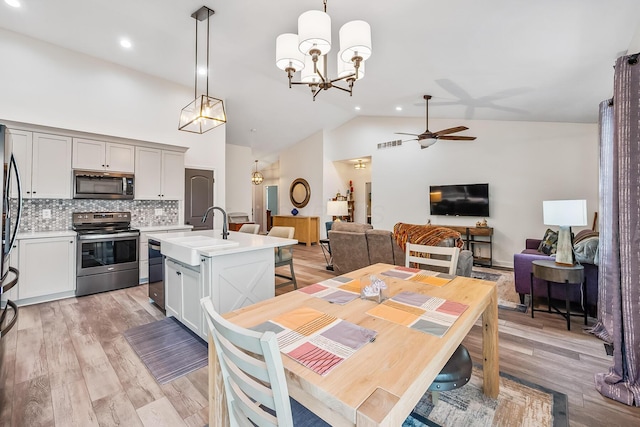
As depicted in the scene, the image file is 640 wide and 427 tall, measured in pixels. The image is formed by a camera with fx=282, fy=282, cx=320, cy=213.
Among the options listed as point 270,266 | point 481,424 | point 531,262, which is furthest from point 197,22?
point 531,262

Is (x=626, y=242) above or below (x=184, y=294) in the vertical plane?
above

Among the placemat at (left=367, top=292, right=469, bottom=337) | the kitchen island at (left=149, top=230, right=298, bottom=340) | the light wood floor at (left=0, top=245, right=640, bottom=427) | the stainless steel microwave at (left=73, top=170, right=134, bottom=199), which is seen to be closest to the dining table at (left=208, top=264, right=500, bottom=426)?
the placemat at (left=367, top=292, right=469, bottom=337)

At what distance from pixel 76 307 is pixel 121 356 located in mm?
1676

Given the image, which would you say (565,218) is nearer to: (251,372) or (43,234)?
(251,372)

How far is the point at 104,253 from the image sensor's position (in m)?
3.93

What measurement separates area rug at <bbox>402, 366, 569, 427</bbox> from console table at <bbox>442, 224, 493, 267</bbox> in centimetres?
413

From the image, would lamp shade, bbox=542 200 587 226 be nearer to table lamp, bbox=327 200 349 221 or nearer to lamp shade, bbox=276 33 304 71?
lamp shade, bbox=276 33 304 71

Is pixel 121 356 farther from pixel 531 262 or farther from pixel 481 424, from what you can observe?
pixel 531 262

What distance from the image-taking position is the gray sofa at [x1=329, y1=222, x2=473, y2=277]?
401cm

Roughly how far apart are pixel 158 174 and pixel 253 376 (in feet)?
15.4

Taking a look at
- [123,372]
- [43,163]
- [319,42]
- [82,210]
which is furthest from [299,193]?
[123,372]

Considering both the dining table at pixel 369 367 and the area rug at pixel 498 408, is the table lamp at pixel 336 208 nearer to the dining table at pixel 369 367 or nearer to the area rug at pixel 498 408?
the area rug at pixel 498 408

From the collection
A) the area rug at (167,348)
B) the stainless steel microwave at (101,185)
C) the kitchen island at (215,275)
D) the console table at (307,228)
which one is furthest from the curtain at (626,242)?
the console table at (307,228)

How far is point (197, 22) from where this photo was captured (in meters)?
3.43
